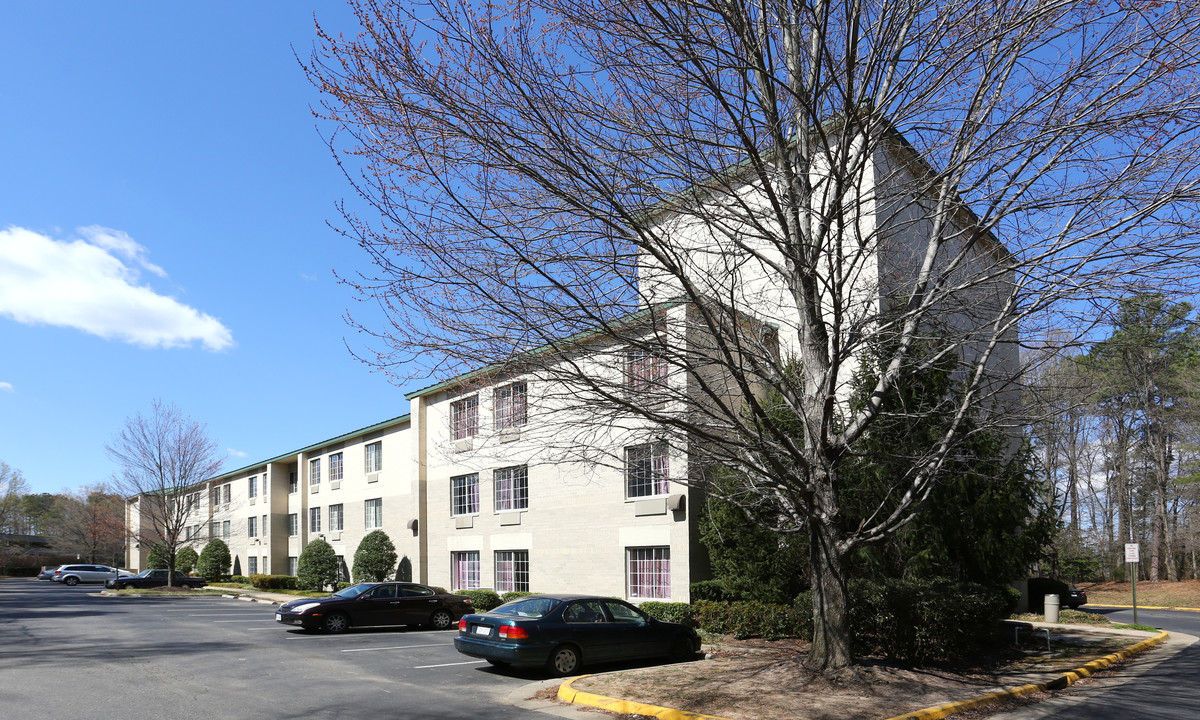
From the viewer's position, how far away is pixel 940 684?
38.9 feet

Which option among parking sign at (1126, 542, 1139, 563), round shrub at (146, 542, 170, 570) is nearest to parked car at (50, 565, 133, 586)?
round shrub at (146, 542, 170, 570)

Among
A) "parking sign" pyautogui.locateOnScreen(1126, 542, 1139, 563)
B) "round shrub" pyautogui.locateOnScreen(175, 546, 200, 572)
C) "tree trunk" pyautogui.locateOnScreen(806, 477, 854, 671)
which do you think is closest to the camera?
"tree trunk" pyautogui.locateOnScreen(806, 477, 854, 671)

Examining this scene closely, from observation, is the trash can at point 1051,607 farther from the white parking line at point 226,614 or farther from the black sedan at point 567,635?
the white parking line at point 226,614

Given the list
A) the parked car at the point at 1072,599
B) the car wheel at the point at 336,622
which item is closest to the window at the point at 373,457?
the car wheel at the point at 336,622

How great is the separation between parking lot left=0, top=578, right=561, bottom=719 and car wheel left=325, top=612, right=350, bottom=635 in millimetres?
393

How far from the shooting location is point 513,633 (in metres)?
13.5

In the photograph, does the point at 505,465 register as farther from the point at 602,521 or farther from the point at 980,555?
the point at 980,555

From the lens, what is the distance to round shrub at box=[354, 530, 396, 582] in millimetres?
32250

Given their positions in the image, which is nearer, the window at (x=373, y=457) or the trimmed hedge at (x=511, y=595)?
the trimmed hedge at (x=511, y=595)

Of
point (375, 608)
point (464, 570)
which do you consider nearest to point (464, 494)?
point (464, 570)

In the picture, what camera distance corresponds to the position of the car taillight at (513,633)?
1340cm

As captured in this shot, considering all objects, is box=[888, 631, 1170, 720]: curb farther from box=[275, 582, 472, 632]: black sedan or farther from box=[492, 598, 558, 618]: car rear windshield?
box=[275, 582, 472, 632]: black sedan

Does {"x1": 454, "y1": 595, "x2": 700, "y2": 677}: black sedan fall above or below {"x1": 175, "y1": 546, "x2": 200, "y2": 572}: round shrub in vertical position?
above

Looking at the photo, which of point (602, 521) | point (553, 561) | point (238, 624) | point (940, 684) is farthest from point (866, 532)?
point (238, 624)
